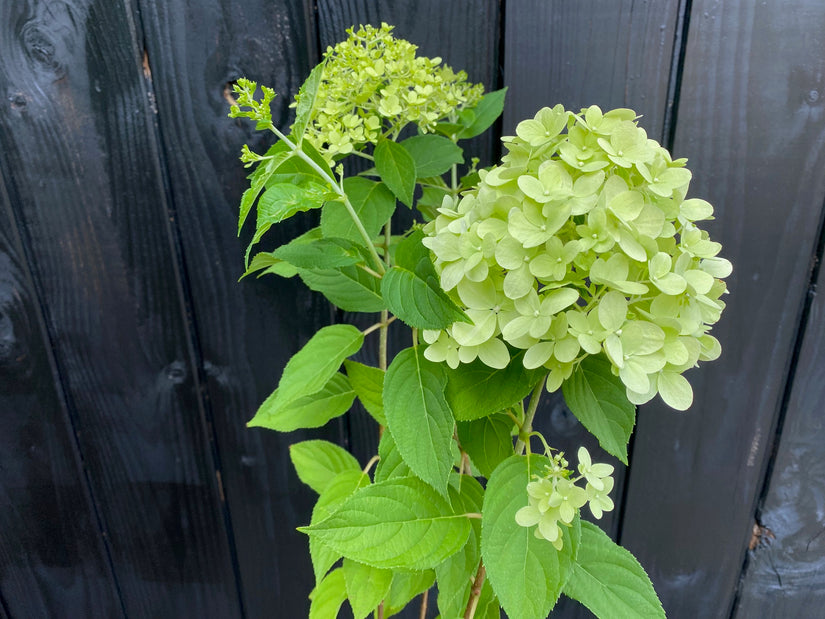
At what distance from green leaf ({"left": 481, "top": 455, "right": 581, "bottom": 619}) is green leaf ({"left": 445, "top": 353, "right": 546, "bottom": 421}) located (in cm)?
6

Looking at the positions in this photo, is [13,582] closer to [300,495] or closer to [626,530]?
[300,495]

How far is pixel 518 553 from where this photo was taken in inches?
17.2

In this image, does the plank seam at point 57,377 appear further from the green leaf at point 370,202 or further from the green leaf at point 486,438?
the green leaf at point 486,438

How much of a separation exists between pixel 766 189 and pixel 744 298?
0.55 feet

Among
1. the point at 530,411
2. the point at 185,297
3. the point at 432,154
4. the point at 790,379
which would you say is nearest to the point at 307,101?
the point at 432,154

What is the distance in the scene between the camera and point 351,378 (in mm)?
622

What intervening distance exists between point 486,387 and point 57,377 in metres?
0.84

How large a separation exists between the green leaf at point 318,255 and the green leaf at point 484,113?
299mm

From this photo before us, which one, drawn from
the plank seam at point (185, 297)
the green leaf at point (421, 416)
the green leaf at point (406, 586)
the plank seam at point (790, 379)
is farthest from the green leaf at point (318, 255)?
the plank seam at point (790, 379)

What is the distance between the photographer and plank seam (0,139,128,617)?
2.76ft

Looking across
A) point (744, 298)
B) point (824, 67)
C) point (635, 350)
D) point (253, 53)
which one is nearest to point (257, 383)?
point (253, 53)

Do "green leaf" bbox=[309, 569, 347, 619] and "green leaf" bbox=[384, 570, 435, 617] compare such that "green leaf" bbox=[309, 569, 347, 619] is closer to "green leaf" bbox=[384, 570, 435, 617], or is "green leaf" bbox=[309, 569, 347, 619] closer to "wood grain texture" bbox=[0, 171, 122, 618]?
"green leaf" bbox=[384, 570, 435, 617]

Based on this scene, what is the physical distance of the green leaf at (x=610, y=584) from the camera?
1.58 feet

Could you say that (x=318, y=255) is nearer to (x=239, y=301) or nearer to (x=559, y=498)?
(x=559, y=498)
